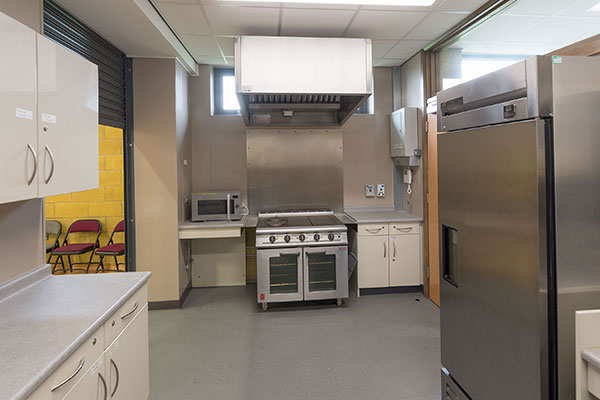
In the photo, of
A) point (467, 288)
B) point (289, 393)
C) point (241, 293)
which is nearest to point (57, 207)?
point (241, 293)

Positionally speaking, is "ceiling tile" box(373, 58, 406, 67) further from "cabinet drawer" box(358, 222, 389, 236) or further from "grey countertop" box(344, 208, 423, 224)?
"cabinet drawer" box(358, 222, 389, 236)

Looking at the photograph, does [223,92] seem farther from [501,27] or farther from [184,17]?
[501,27]

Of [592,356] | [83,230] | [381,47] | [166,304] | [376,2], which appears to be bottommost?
[166,304]

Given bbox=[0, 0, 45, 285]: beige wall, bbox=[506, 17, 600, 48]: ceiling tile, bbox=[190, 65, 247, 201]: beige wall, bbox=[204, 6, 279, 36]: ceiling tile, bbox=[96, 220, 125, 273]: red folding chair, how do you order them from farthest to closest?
bbox=[190, 65, 247, 201]: beige wall < bbox=[96, 220, 125, 273]: red folding chair < bbox=[204, 6, 279, 36]: ceiling tile < bbox=[506, 17, 600, 48]: ceiling tile < bbox=[0, 0, 45, 285]: beige wall

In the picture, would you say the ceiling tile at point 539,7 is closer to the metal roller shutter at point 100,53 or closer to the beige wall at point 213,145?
the beige wall at point 213,145

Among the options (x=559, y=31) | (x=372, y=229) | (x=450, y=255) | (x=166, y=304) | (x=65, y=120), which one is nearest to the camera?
(x=65, y=120)

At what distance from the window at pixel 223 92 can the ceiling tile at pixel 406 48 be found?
1.94 meters

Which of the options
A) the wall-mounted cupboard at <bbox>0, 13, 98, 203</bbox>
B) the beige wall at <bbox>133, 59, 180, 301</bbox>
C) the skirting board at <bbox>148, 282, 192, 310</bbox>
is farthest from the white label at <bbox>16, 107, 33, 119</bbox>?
the skirting board at <bbox>148, 282, 192, 310</bbox>

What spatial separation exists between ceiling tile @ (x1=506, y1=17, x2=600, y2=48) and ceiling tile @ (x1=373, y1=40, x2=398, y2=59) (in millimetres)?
1058

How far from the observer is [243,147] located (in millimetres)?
4160

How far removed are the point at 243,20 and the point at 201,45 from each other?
2.44 ft

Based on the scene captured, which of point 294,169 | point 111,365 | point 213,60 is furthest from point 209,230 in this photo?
point 111,365

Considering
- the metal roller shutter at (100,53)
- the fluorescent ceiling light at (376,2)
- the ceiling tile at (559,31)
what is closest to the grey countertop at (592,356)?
the ceiling tile at (559,31)

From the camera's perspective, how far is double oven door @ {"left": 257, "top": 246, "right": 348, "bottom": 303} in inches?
131
